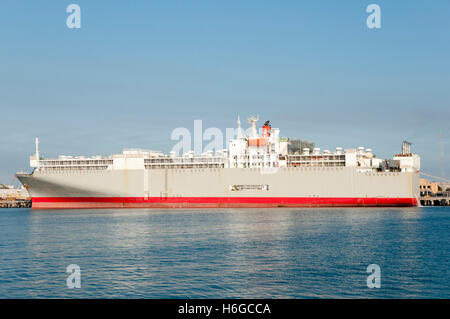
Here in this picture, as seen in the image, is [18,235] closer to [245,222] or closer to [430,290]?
[245,222]

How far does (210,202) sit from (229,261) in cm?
3656

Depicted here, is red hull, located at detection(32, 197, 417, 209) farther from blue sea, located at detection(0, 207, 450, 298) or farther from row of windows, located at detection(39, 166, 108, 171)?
blue sea, located at detection(0, 207, 450, 298)

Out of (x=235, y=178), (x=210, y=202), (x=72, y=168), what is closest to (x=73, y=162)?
(x=72, y=168)

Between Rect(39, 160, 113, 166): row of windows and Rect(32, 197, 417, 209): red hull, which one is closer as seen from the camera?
Rect(32, 197, 417, 209): red hull

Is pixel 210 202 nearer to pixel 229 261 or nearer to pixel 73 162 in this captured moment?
pixel 73 162

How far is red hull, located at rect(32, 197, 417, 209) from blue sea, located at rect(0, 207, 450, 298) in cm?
1893

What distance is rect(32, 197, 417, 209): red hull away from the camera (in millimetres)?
52000

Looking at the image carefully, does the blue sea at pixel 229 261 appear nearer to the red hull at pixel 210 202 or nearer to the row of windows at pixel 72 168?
the red hull at pixel 210 202

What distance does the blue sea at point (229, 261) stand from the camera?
14.8 meters

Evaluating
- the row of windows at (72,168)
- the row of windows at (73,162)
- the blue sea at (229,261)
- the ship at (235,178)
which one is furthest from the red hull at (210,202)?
the blue sea at (229,261)

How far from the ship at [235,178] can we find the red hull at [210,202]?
11 centimetres

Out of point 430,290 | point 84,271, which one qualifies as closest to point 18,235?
point 84,271

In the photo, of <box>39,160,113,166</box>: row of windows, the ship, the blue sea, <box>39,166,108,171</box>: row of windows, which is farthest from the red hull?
the blue sea

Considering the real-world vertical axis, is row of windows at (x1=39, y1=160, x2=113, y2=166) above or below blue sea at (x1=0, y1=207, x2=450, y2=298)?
above
